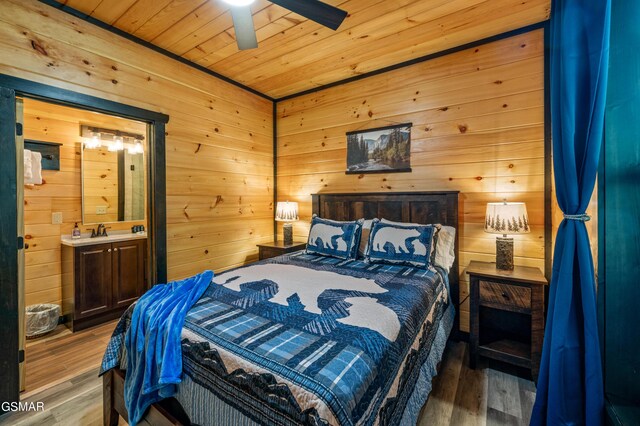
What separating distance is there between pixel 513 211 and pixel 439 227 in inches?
21.9

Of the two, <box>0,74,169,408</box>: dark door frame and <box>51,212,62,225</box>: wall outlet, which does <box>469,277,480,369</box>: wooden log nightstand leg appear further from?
<box>51,212,62,225</box>: wall outlet

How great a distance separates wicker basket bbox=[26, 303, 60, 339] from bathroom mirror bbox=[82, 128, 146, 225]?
96 cm

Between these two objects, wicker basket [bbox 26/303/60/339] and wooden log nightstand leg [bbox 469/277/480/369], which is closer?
wooden log nightstand leg [bbox 469/277/480/369]

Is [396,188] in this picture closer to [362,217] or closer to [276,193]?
[362,217]

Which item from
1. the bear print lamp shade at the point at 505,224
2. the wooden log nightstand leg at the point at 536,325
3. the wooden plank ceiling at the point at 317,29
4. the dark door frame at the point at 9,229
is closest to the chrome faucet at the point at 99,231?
the dark door frame at the point at 9,229

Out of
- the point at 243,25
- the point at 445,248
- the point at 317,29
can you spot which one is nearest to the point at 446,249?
the point at 445,248

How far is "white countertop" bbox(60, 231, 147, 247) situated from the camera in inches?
114

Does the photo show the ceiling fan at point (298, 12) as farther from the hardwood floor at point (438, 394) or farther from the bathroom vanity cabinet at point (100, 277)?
the bathroom vanity cabinet at point (100, 277)

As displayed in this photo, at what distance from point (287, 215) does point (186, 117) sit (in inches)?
59.4

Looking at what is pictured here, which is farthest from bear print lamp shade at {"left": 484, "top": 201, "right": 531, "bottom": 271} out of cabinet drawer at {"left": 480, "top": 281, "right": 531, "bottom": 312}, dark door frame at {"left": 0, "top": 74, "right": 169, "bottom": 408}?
dark door frame at {"left": 0, "top": 74, "right": 169, "bottom": 408}

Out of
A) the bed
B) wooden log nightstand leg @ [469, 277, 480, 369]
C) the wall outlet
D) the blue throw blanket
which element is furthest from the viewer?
the wall outlet

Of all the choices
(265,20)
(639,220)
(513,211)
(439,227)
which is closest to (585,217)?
(639,220)

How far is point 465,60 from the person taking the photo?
2.62m

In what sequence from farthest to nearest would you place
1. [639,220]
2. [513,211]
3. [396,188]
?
[396,188] → [513,211] → [639,220]
